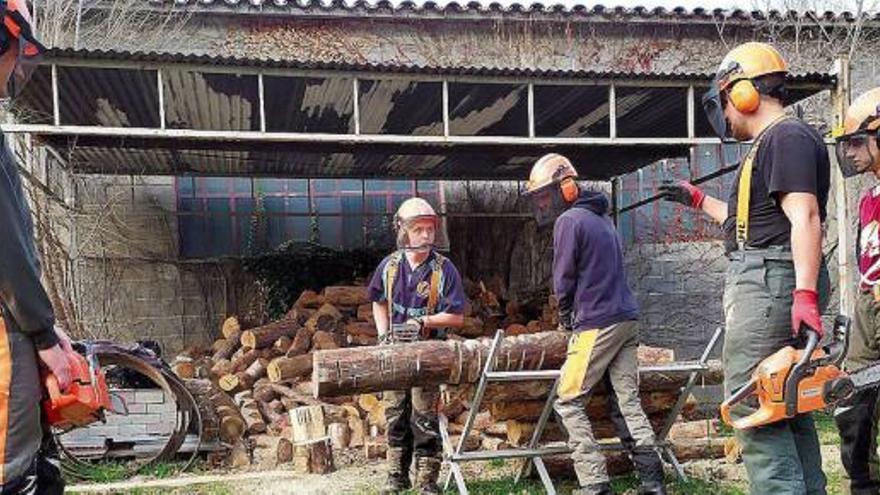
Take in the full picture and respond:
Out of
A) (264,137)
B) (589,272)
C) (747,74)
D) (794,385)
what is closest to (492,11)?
(264,137)

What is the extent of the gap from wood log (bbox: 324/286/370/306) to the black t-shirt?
268 inches

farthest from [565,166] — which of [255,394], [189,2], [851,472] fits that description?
[189,2]

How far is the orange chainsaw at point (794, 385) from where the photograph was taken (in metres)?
2.84

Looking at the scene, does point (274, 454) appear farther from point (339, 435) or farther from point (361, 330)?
point (361, 330)

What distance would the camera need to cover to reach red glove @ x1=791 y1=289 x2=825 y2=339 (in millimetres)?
2855

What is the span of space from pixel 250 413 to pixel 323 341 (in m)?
1.39

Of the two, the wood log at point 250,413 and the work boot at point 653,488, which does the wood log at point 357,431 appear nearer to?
the wood log at point 250,413

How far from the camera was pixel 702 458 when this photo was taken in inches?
246

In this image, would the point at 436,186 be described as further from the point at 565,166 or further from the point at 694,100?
the point at 565,166

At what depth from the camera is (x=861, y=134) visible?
4.23 meters

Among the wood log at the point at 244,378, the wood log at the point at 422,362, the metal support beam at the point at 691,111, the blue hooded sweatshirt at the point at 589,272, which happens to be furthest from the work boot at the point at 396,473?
the metal support beam at the point at 691,111

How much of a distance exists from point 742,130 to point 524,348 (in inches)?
91.5

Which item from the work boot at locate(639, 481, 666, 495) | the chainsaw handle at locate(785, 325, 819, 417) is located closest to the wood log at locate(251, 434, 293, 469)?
the work boot at locate(639, 481, 666, 495)

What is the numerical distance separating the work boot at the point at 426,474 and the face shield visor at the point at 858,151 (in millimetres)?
Result: 3179
